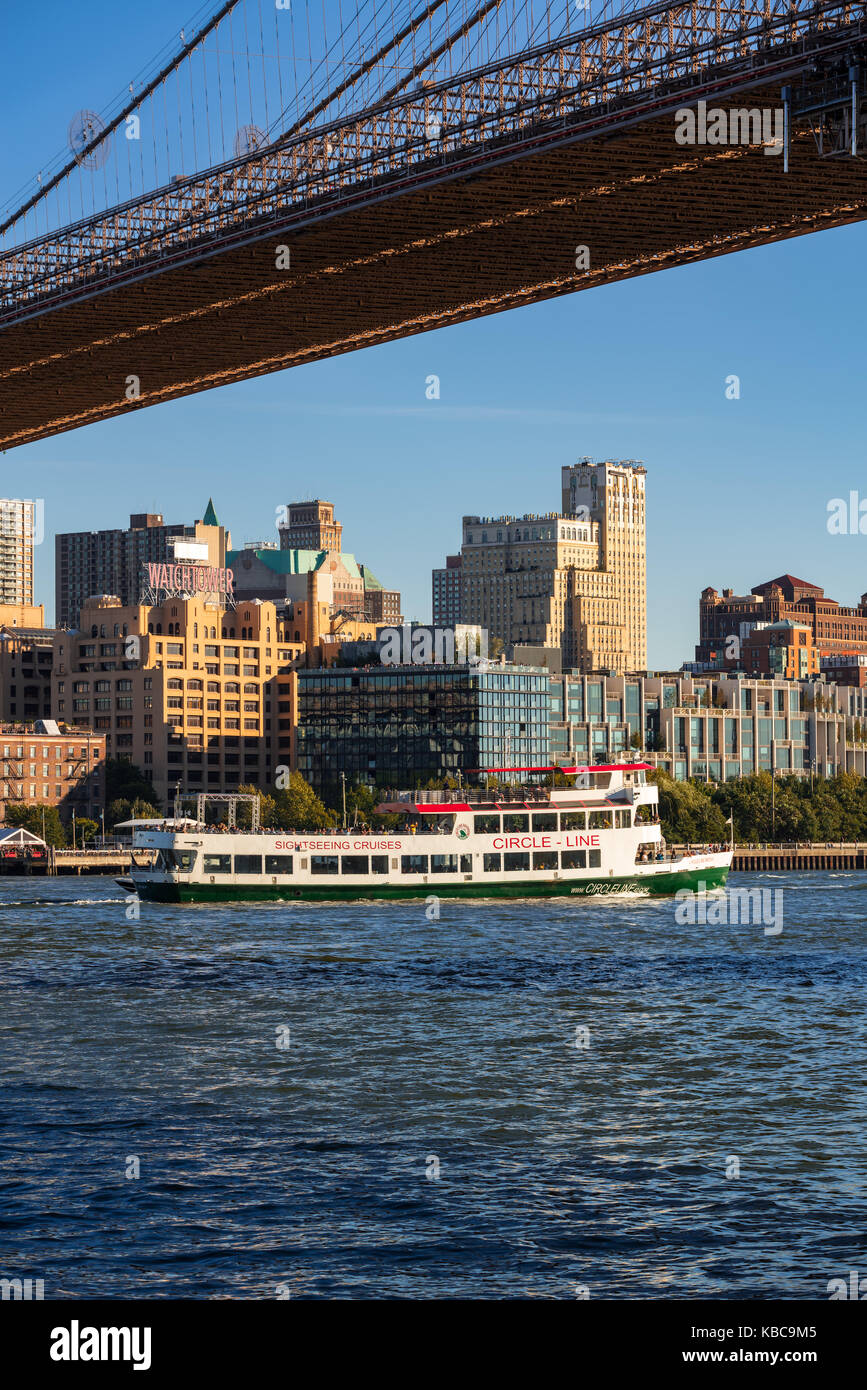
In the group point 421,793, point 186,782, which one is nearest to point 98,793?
point 186,782

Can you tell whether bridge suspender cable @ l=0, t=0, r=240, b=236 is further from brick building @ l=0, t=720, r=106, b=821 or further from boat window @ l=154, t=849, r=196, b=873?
brick building @ l=0, t=720, r=106, b=821

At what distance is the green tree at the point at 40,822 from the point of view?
11450 cm

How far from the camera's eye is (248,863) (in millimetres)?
62281

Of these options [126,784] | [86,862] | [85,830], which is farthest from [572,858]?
[126,784]

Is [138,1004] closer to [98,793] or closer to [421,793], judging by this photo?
[421,793]

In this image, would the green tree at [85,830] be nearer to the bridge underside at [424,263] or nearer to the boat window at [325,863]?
the boat window at [325,863]

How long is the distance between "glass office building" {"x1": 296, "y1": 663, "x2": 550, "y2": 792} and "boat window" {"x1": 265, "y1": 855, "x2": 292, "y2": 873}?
2494 inches

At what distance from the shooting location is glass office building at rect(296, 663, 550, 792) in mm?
128750

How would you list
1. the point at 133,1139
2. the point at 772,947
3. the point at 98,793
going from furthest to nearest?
the point at 98,793
the point at 772,947
the point at 133,1139

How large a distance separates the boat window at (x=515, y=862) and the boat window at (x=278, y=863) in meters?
7.03

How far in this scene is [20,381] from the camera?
46.3 meters

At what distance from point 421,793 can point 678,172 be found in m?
36.2

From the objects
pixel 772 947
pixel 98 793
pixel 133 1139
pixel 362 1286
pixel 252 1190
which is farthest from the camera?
pixel 98 793

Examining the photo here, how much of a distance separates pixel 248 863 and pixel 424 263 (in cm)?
2837
